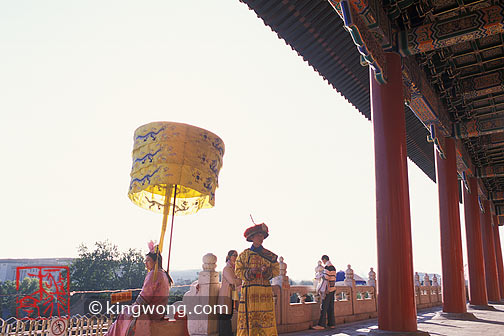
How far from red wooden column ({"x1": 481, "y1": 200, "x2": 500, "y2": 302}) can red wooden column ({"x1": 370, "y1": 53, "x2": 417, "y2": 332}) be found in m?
14.2

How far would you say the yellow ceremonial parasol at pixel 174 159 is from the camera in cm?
423

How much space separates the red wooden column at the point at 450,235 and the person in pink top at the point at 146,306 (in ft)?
27.3

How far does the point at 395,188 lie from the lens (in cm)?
615

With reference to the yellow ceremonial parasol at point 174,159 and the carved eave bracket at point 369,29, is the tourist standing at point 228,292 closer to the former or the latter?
the yellow ceremonial parasol at point 174,159

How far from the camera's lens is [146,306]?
160 inches

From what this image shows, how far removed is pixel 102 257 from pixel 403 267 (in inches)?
2266

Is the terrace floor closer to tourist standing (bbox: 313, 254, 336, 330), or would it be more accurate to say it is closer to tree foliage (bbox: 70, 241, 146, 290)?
tourist standing (bbox: 313, 254, 336, 330)

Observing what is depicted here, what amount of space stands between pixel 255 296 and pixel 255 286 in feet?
0.40

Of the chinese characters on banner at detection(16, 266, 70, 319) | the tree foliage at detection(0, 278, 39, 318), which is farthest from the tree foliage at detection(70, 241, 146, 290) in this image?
the chinese characters on banner at detection(16, 266, 70, 319)

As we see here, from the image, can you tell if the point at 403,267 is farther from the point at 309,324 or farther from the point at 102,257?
the point at 102,257

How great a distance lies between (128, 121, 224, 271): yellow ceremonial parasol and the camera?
Answer: 4227 millimetres

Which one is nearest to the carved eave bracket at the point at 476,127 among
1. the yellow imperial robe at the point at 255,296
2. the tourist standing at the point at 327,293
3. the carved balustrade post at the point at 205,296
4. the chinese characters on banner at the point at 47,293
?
the tourist standing at the point at 327,293

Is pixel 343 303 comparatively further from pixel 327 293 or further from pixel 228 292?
pixel 228 292

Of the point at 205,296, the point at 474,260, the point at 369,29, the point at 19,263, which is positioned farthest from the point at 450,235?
the point at 19,263
